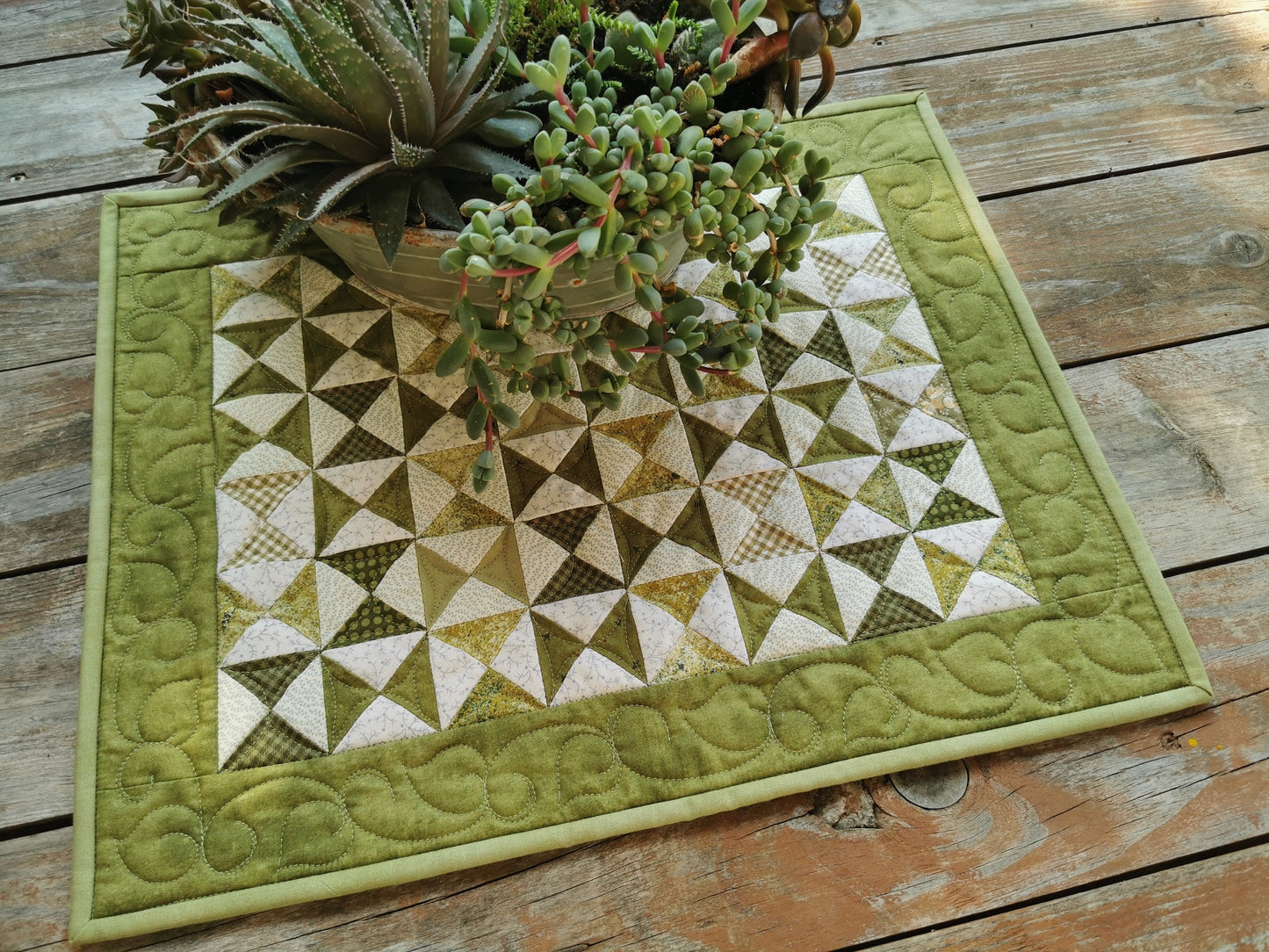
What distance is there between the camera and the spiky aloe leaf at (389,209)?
2.42 feet

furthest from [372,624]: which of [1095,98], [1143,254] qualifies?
[1095,98]

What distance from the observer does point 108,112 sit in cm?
120

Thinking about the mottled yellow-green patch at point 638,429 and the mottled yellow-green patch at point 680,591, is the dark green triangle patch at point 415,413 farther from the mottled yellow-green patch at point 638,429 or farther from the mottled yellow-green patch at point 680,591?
the mottled yellow-green patch at point 680,591

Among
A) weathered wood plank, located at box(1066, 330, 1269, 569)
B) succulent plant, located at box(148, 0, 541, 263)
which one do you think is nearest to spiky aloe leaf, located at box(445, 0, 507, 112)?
succulent plant, located at box(148, 0, 541, 263)

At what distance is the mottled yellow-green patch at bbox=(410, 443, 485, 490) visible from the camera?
96cm

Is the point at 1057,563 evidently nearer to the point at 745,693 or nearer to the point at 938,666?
the point at 938,666

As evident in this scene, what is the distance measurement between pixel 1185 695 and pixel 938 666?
24 cm

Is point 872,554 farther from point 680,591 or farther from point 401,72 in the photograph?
point 401,72

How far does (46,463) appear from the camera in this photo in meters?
1.00

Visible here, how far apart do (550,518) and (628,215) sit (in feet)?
1.19

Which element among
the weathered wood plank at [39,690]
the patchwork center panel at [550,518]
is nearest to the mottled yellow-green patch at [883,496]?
the patchwork center panel at [550,518]

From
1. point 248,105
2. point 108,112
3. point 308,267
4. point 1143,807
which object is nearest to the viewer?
point 248,105

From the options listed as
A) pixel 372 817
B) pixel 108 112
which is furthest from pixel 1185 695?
pixel 108 112

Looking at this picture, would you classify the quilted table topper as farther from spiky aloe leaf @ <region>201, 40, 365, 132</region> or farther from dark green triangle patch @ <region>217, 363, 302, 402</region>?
spiky aloe leaf @ <region>201, 40, 365, 132</region>
